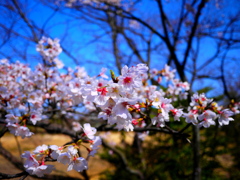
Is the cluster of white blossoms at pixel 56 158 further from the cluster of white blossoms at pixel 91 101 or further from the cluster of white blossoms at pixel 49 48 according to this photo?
the cluster of white blossoms at pixel 49 48

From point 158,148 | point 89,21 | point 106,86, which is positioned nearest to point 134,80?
point 106,86

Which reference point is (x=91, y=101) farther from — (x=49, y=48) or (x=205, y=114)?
(x=49, y=48)

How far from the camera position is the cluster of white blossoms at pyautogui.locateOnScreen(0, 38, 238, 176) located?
0.83 meters

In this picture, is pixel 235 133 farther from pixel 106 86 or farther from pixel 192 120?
pixel 106 86

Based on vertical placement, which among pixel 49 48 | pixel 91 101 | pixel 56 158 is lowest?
pixel 56 158

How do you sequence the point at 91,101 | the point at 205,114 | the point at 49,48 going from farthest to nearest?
the point at 49,48 < the point at 205,114 < the point at 91,101

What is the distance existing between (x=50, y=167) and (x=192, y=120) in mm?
1089

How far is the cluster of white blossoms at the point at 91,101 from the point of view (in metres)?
0.83

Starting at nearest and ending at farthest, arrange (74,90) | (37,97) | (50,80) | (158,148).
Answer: (74,90), (37,97), (50,80), (158,148)

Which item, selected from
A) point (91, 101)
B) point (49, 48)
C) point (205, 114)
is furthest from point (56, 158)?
point (49, 48)

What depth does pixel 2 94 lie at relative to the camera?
1781mm

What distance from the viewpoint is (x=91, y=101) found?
2.82 feet

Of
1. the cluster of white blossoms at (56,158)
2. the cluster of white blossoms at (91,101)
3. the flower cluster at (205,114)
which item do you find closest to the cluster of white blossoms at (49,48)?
→ the cluster of white blossoms at (91,101)

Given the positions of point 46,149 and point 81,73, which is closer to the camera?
point 46,149
